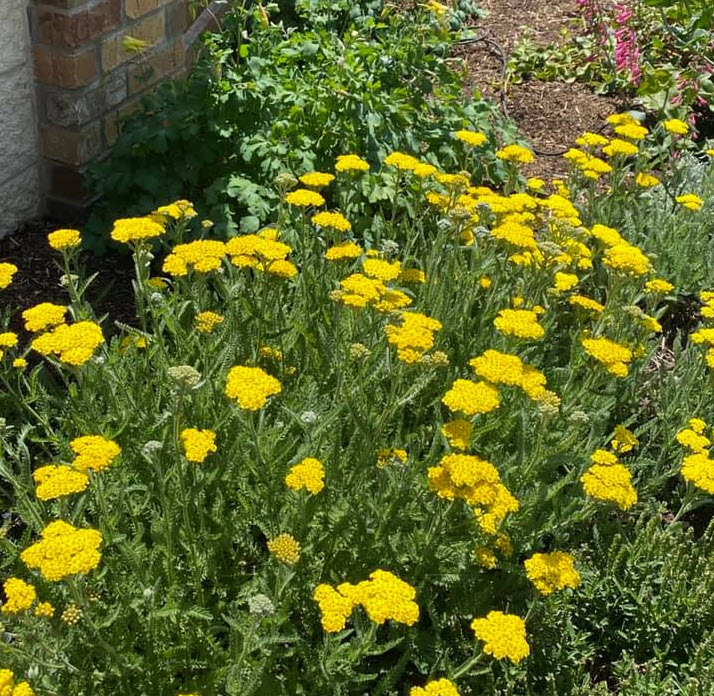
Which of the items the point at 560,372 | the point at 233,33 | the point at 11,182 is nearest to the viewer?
the point at 560,372

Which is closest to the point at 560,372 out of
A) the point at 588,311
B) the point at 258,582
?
the point at 588,311

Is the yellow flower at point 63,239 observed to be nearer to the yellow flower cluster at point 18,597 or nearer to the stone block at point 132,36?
the yellow flower cluster at point 18,597

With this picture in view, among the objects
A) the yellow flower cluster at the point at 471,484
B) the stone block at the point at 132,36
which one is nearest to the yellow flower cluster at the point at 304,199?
the yellow flower cluster at the point at 471,484

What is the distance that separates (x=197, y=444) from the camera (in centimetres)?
204

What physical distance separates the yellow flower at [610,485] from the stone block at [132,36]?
268 centimetres

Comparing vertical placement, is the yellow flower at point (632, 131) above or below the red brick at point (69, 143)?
above

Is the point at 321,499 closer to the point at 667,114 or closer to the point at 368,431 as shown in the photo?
the point at 368,431

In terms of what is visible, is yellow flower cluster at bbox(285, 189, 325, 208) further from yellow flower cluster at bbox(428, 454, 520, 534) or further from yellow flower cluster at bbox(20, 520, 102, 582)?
yellow flower cluster at bbox(20, 520, 102, 582)

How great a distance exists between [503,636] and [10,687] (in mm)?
1017

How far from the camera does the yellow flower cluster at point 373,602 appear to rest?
5.98 feet

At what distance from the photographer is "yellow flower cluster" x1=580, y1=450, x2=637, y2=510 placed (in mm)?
2295

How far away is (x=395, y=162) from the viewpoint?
10.6ft

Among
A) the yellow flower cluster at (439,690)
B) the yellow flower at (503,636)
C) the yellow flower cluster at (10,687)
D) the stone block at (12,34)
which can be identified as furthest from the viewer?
the stone block at (12,34)

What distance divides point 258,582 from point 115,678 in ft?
1.33
